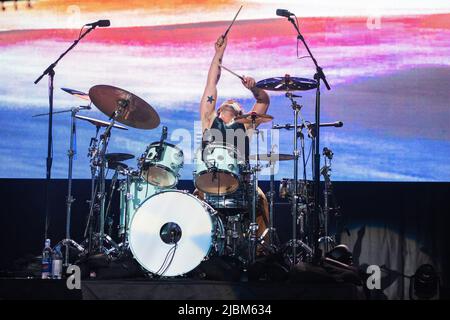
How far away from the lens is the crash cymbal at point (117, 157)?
6379 millimetres

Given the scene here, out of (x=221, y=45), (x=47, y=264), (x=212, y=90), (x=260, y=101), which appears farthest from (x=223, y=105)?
(x=47, y=264)

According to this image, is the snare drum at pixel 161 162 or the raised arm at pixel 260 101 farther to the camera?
the raised arm at pixel 260 101

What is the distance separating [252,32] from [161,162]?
6.24ft

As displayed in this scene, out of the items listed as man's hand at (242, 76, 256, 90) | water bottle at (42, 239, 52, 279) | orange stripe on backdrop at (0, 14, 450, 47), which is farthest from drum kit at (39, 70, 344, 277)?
orange stripe on backdrop at (0, 14, 450, 47)

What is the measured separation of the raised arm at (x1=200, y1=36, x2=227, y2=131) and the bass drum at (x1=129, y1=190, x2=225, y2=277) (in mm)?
1488

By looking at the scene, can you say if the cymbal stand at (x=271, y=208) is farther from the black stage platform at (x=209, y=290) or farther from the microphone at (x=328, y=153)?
the black stage platform at (x=209, y=290)

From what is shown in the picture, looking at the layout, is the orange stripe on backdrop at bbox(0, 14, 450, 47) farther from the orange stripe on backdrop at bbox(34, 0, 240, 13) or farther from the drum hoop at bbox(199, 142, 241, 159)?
the drum hoop at bbox(199, 142, 241, 159)

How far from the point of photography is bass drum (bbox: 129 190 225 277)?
5.51 m

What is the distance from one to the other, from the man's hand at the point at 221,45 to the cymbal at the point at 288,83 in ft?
4.02

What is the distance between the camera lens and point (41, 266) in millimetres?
5898

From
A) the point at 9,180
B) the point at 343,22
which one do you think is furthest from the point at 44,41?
the point at 343,22

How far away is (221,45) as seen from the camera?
274 inches

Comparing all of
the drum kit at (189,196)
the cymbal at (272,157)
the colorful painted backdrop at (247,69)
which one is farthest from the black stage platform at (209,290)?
the colorful painted backdrop at (247,69)
